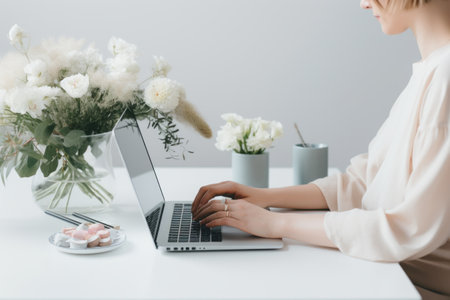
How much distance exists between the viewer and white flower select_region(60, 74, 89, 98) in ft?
3.84

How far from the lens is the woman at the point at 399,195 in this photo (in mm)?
1017

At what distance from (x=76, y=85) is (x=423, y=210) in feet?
2.40

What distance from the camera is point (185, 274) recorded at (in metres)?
0.96

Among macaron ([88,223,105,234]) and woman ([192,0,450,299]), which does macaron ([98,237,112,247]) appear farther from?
woman ([192,0,450,299])

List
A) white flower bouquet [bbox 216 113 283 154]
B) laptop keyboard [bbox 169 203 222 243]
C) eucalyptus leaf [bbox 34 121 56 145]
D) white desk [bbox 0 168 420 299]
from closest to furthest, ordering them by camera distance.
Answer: white desk [bbox 0 168 420 299] → laptop keyboard [bbox 169 203 222 243] → eucalyptus leaf [bbox 34 121 56 145] → white flower bouquet [bbox 216 113 283 154]

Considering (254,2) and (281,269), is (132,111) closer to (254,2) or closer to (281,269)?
(281,269)

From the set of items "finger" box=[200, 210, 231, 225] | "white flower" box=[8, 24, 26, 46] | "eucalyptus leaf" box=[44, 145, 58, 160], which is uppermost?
"white flower" box=[8, 24, 26, 46]

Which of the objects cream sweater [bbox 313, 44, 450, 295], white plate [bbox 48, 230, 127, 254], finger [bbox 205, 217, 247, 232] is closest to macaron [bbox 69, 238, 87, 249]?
white plate [bbox 48, 230, 127, 254]

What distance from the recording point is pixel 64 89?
4.05 feet

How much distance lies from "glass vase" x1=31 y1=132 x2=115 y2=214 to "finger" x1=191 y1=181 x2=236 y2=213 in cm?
23

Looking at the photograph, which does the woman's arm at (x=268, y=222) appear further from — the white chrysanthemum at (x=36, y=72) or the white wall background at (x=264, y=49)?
the white wall background at (x=264, y=49)

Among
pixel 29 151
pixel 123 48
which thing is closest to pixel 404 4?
pixel 123 48

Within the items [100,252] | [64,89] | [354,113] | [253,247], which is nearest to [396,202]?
[253,247]

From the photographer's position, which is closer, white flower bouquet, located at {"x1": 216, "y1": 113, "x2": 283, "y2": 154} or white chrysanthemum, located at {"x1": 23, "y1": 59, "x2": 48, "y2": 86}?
white chrysanthemum, located at {"x1": 23, "y1": 59, "x2": 48, "y2": 86}
